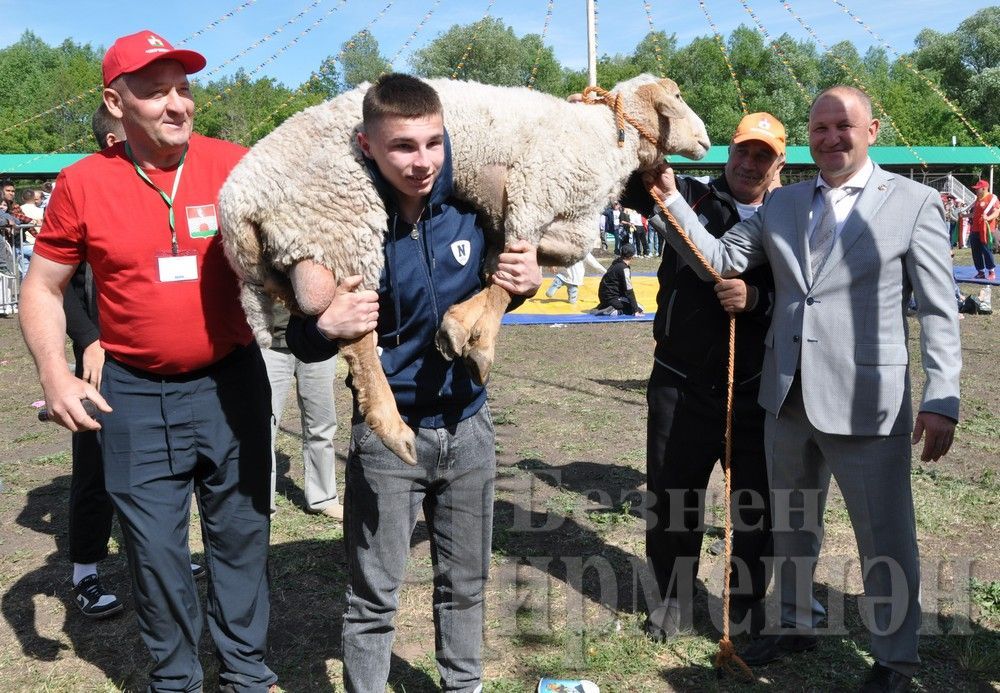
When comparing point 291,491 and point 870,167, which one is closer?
point 870,167

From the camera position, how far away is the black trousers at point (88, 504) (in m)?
3.82

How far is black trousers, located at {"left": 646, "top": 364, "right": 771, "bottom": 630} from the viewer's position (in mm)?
3525

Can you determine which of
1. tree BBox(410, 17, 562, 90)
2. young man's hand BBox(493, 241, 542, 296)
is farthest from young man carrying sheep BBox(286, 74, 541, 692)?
tree BBox(410, 17, 562, 90)

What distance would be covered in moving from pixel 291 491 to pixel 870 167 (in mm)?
4084

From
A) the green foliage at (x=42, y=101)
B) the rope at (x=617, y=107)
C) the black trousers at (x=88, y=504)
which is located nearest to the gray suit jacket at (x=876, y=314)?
the rope at (x=617, y=107)

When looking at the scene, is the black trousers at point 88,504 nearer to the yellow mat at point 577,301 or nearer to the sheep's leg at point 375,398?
the sheep's leg at point 375,398

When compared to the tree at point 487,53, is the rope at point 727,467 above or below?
below

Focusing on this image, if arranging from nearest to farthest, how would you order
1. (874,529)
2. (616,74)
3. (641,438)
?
(874,529), (641,438), (616,74)

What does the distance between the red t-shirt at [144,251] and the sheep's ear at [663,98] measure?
1.45 metres

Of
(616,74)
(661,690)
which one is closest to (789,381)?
(661,690)

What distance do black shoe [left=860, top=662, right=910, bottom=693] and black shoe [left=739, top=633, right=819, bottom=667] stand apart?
1.33 feet

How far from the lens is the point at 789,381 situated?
10.0 feet

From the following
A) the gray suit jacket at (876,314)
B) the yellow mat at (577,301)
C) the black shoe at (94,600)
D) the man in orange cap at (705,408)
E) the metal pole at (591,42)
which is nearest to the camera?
the gray suit jacket at (876,314)

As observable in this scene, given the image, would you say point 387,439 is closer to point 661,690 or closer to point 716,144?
point 661,690
